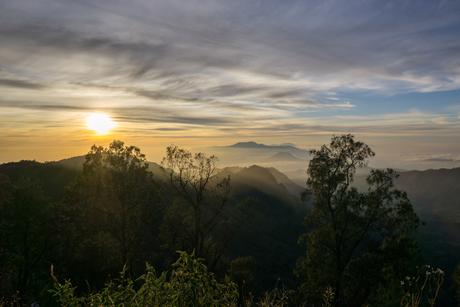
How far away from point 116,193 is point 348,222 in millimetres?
23870

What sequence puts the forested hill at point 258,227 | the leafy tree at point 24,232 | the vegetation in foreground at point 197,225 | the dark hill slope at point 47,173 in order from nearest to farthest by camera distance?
the leafy tree at point 24,232 → the vegetation in foreground at point 197,225 → the forested hill at point 258,227 → the dark hill slope at point 47,173

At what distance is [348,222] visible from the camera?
2467cm

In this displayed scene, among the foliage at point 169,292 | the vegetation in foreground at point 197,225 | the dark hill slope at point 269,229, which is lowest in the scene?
the dark hill slope at point 269,229

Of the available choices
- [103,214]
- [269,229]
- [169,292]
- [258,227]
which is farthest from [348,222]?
[269,229]

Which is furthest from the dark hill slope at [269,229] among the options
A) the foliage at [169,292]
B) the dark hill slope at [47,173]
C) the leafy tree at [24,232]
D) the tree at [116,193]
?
the dark hill slope at [47,173]

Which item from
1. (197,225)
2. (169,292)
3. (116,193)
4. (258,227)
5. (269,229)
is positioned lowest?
(269,229)

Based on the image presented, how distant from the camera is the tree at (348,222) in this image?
24047 mm

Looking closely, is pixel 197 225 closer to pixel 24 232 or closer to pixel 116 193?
pixel 116 193

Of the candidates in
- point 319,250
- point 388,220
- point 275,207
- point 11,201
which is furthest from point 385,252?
point 275,207

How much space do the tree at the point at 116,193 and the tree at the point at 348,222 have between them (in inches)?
692

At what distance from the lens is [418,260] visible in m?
29.5

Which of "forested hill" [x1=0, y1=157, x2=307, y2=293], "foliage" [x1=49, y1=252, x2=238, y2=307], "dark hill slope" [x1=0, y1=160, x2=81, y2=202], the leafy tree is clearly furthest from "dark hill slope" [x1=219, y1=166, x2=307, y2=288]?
"dark hill slope" [x1=0, y1=160, x2=81, y2=202]

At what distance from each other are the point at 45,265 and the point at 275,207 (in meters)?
98.3

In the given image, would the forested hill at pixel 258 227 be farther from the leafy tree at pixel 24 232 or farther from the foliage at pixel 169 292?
the foliage at pixel 169 292
